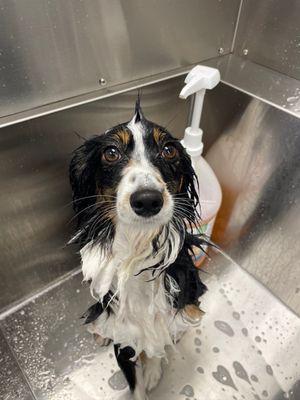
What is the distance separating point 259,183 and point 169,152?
520 millimetres

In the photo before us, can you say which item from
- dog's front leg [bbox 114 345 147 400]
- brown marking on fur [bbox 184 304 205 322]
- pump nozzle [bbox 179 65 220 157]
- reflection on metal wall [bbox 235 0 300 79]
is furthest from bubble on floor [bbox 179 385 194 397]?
reflection on metal wall [bbox 235 0 300 79]

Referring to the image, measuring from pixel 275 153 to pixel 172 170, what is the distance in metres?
0.47

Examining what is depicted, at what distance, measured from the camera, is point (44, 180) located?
96cm

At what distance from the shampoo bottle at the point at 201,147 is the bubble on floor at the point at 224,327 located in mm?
206

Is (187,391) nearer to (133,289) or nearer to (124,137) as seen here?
(133,289)

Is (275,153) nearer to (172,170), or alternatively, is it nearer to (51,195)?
(172,170)

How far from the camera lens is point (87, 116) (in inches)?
37.0

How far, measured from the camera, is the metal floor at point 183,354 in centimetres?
101

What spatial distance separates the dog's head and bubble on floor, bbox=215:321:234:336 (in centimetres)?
52

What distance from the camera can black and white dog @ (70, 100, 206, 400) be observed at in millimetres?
636

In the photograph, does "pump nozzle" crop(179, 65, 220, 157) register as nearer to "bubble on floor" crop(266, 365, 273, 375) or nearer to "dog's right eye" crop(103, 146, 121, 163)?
"dog's right eye" crop(103, 146, 121, 163)

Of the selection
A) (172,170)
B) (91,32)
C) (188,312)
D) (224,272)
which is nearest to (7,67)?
(91,32)

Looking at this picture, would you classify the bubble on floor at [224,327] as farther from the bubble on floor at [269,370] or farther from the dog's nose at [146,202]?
the dog's nose at [146,202]

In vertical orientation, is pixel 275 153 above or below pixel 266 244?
above
